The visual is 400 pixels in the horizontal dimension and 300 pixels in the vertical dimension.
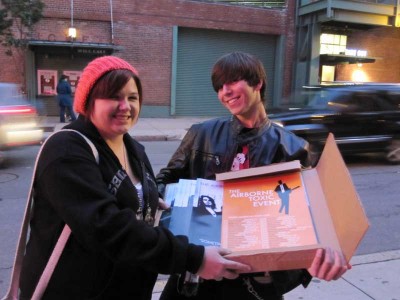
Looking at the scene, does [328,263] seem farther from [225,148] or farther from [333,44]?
[333,44]

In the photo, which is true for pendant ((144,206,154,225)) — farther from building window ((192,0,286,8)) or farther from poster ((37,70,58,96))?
building window ((192,0,286,8))

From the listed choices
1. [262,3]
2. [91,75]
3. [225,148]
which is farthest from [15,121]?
[262,3]

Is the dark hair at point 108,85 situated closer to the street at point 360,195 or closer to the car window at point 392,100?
the street at point 360,195

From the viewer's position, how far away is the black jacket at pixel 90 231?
1.41 metres

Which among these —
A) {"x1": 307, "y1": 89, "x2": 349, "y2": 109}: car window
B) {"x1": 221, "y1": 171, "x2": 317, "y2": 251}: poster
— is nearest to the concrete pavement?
{"x1": 221, "y1": 171, "x2": 317, "y2": 251}: poster

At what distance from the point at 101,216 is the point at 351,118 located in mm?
8452

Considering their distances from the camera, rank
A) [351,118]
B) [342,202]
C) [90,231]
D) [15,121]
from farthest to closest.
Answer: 1. [351,118]
2. [15,121]
3. [342,202]
4. [90,231]

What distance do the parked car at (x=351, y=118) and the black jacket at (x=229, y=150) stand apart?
668 cm

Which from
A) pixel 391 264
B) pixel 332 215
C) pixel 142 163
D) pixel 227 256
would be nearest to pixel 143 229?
pixel 227 256

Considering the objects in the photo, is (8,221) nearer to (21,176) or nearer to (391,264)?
(21,176)

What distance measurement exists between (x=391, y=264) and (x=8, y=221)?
4.35m

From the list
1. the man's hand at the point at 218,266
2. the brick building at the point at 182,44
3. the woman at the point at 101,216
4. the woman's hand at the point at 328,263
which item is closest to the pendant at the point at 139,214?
the woman at the point at 101,216

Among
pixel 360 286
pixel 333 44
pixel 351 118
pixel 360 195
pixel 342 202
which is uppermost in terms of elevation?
pixel 333 44

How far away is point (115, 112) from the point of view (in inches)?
62.5
